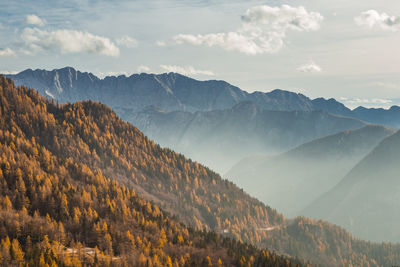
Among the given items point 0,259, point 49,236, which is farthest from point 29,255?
point 49,236

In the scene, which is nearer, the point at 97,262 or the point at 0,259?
the point at 0,259

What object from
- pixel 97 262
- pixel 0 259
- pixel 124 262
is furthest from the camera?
pixel 124 262

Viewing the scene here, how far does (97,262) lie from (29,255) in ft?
109

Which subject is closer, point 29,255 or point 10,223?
point 29,255

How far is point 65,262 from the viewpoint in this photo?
17438cm

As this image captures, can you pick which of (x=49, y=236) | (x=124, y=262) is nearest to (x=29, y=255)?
(x=49, y=236)

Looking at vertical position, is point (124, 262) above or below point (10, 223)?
below

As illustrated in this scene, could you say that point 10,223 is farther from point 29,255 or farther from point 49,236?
point 29,255

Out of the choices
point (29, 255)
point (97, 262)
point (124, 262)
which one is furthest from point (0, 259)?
point (124, 262)

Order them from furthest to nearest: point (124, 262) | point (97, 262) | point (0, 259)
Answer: point (124, 262) < point (97, 262) < point (0, 259)

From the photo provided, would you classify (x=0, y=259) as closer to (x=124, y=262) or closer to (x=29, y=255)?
(x=29, y=255)

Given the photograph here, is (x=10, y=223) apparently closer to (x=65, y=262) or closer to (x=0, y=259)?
(x=0, y=259)

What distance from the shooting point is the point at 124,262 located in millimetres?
198125

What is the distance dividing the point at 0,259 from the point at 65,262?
29356 mm
